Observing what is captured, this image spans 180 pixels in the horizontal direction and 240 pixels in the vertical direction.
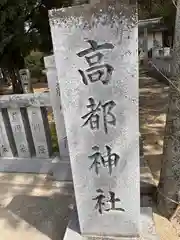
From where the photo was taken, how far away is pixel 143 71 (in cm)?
1299

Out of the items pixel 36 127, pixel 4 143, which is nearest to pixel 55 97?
pixel 36 127

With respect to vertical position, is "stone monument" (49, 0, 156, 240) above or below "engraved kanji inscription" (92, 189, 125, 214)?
above

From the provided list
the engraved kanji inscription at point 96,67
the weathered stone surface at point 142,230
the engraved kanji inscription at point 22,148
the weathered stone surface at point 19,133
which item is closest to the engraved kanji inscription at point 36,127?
the weathered stone surface at point 19,133

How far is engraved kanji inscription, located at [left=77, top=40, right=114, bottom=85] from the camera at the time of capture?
4.67 feet

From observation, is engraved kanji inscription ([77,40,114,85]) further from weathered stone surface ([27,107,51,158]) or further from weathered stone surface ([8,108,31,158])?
weathered stone surface ([8,108,31,158])

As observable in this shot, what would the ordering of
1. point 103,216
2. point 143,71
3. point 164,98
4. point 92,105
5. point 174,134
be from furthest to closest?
point 143,71
point 164,98
point 174,134
point 103,216
point 92,105

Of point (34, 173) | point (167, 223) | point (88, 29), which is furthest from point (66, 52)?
point (34, 173)

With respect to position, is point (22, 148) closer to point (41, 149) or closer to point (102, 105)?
point (41, 149)

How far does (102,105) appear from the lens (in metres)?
1.55

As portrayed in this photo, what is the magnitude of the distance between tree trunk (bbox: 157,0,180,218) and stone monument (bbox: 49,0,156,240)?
372 mm

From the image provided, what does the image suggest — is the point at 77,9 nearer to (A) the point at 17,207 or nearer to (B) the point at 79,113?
(B) the point at 79,113

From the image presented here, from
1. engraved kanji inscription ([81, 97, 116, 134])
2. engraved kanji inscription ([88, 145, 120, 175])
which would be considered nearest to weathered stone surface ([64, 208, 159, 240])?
engraved kanji inscription ([88, 145, 120, 175])

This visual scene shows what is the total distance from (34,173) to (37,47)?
4.05 metres

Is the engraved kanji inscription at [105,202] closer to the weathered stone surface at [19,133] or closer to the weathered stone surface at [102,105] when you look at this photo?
the weathered stone surface at [102,105]
